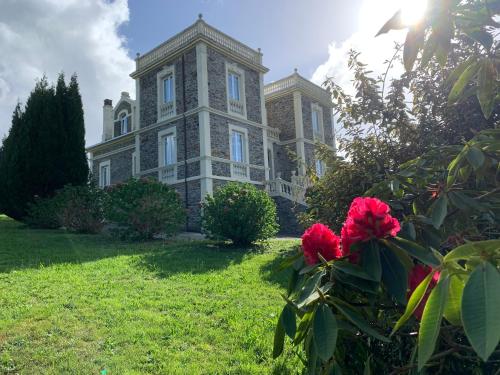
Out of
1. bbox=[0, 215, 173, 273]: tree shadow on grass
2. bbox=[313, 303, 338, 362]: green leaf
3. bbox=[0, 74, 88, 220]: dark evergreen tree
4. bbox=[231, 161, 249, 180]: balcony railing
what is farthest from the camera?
bbox=[231, 161, 249, 180]: balcony railing

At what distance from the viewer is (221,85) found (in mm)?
18172

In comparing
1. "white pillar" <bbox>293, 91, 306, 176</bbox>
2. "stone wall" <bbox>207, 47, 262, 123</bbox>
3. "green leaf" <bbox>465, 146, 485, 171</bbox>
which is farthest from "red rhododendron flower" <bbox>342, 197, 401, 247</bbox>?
"white pillar" <bbox>293, 91, 306, 176</bbox>

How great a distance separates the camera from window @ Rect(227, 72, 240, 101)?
1892 cm

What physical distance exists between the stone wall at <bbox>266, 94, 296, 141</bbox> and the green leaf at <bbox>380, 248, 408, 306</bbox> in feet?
70.1

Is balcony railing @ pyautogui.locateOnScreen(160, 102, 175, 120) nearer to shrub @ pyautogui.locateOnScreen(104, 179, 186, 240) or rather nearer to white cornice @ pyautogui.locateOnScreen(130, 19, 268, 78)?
white cornice @ pyautogui.locateOnScreen(130, 19, 268, 78)

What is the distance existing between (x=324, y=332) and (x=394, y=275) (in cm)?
34

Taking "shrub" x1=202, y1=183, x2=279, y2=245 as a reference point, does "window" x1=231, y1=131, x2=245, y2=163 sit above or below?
above

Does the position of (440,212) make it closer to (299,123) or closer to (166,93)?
(166,93)

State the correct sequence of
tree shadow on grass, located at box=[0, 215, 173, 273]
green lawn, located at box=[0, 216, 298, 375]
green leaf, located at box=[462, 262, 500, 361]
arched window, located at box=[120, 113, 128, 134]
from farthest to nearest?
1. arched window, located at box=[120, 113, 128, 134]
2. tree shadow on grass, located at box=[0, 215, 173, 273]
3. green lawn, located at box=[0, 216, 298, 375]
4. green leaf, located at box=[462, 262, 500, 361]

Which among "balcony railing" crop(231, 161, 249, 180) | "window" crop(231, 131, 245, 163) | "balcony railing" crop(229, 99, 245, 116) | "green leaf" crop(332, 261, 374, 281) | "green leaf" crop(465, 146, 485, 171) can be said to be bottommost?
"green leaf" crop(332, 261, 374, 281)

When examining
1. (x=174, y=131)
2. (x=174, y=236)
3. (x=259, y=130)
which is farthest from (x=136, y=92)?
(x=174, y=236)

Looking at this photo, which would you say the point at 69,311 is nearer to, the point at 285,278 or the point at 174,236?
the point at 285,278

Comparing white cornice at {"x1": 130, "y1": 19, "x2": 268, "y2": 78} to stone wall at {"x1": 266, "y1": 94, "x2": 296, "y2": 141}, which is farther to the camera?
stone wall at {"x1": 266, "y1": 94, "x2": 296, "y2": 141}

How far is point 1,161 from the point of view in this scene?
1733cm
